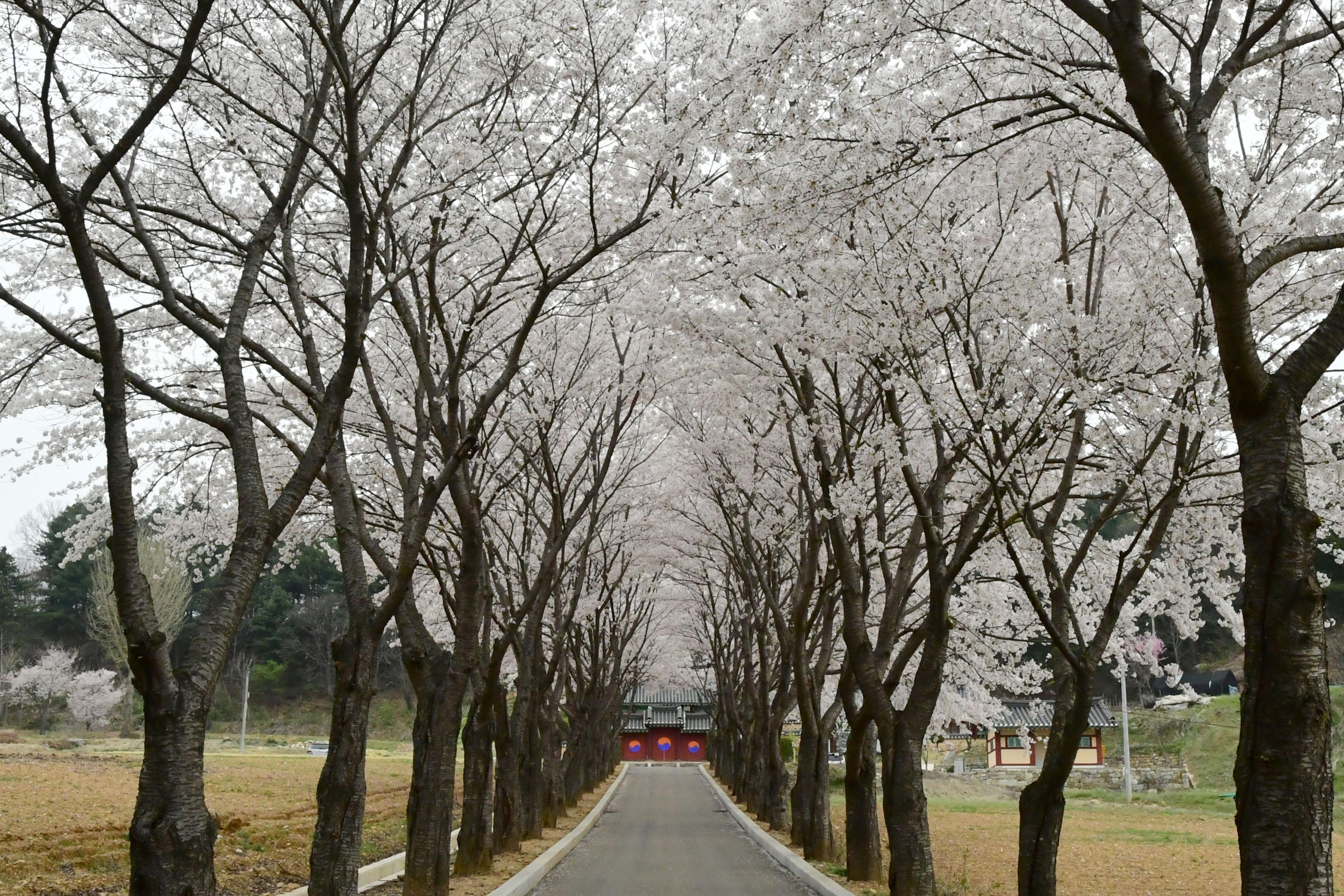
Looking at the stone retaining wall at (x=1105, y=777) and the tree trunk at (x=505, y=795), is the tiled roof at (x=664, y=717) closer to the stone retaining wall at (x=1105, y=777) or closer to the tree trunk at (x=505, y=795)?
the stone retaining wall at (x=1105, y=777)

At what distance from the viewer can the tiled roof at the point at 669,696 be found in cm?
7581

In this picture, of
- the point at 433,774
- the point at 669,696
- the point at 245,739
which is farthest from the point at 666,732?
the point at 433,774

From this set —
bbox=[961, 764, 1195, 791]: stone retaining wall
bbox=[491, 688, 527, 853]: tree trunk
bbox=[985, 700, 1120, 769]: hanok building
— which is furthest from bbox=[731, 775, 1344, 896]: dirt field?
bbox=[985, 700, 1120, 769]: hanok building

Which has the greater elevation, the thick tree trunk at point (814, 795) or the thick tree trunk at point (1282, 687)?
the thick tree trunk at point (1282, 687)

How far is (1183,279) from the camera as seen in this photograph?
8.62 meters

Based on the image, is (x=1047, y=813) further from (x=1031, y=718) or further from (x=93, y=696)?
(x=93, y=696)

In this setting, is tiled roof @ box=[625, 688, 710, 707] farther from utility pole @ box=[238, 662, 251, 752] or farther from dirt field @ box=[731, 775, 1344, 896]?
dirt field @ box=[731, 775, 1344, 896]

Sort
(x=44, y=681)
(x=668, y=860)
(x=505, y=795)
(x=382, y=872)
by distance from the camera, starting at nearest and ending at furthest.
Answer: (x=382, y=872) < (x=505, y=795) < (x=668, y=860) < (x=44, y=681)

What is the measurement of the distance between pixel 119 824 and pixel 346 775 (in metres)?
10.6

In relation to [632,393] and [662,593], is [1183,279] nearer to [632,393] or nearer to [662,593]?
[632,393]

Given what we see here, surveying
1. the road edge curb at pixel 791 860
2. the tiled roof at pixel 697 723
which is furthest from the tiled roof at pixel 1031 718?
the tiled roof at pixel 697 723

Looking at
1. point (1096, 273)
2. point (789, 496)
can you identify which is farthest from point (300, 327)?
point (789, 496)

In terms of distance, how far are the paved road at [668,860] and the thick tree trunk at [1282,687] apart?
8.69 metres

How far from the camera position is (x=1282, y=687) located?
441 centimetres
